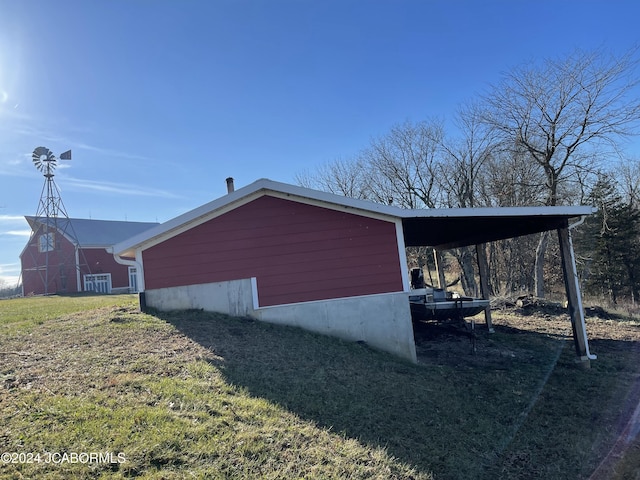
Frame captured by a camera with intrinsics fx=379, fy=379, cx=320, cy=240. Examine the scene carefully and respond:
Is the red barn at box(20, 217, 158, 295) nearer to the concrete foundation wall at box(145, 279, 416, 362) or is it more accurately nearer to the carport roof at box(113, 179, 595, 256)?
the carport roof at box(113, 179, 595, 256)

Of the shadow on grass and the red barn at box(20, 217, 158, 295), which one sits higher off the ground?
the red barn at box(20, 217, 158, 295)

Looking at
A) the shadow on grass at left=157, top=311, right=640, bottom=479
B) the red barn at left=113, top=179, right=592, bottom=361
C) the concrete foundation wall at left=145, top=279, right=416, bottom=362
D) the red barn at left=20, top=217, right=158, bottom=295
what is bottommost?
the shadow on grass at left=157, top=311, right=640, bottom=479

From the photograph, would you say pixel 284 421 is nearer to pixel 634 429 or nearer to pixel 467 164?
pixel 634 429

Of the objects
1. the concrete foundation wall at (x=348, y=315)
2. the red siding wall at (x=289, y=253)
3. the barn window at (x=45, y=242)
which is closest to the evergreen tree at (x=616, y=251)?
the concrete foundation wall at (x=348, y=315)

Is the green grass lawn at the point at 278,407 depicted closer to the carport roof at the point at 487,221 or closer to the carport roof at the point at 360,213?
the carport roof at the point at 360,213

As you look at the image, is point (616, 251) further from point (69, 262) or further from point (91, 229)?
point (91, 229)

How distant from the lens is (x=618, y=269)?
2202 centimetres

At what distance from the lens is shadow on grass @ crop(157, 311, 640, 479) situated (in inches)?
137

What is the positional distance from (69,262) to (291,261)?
28.5m

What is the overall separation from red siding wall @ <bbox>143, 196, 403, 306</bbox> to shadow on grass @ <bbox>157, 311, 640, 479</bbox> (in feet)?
2.73

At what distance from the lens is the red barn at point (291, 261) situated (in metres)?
6.99

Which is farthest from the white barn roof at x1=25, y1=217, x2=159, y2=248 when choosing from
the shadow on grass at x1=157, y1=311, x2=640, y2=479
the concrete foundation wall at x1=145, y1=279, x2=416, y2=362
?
the shadow on grass at x1=157, y1=311, x2=640, y2=479

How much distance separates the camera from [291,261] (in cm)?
705

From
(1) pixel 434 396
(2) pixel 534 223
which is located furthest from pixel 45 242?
(2) pixel 534 223
